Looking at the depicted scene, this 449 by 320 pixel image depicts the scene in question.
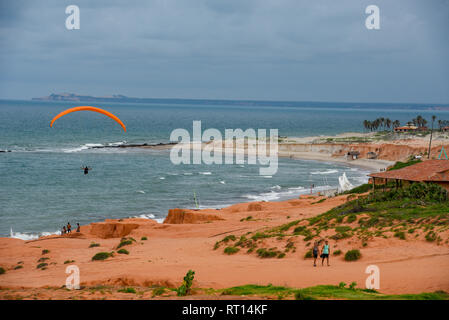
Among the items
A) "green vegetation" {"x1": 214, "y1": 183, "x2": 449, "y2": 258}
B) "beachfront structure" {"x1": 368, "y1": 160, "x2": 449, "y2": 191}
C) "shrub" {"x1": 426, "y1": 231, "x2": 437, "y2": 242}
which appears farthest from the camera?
"beachfront structure" {"x1": 368, "y1": 160, "x2": 449, "y2": 191}

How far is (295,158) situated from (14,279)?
8070 centimetres

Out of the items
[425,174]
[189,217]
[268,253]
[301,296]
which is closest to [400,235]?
[268,253]

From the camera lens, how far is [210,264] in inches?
863

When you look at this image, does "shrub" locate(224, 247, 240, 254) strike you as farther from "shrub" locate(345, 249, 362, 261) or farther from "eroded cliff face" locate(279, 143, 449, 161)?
"eroded cliff face" locate(279, 143, 449, 161)

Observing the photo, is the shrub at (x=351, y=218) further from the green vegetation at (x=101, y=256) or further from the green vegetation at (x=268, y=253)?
the green vegetation at (x=101, y=256)

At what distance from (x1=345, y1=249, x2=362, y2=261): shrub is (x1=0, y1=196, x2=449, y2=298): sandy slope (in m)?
0.26

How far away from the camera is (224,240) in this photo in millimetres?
27188

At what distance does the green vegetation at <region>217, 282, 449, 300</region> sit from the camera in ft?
44.4

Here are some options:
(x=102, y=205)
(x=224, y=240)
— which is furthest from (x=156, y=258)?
(x=102, y=205)

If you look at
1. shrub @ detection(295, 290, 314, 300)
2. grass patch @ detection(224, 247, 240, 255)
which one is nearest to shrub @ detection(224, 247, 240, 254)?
grass patch @ detection(224, 247, 240, 255)

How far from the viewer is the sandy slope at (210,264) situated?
17.4 meters

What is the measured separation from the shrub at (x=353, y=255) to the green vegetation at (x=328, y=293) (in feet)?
15.8

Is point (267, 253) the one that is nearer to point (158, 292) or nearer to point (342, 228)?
point (342, 228)

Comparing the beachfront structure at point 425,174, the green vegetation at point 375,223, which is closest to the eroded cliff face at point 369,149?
the beachfront structure at point 425,174
